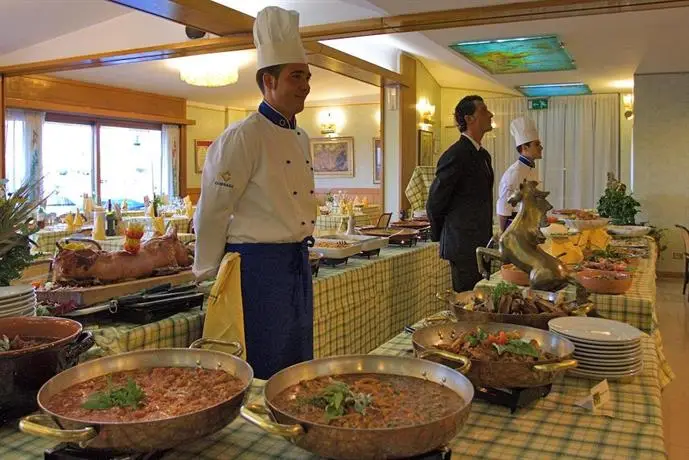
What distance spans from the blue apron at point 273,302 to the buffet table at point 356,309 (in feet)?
0.67

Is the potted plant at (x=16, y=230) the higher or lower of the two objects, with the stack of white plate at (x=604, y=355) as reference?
higher

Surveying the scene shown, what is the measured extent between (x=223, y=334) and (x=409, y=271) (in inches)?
80.8

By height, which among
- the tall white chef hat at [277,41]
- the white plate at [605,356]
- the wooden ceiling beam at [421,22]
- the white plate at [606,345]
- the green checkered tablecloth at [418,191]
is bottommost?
the white plate at [605,356]

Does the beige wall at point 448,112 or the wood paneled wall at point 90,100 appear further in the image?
the beige wall at point 448,112

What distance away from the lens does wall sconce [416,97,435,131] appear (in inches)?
356

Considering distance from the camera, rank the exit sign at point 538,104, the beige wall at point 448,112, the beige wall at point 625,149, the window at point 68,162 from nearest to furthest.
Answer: the window at point 68,162
the beige wall at point 625,149
the exit sign at point 538,104
the beige wall at point 448,112

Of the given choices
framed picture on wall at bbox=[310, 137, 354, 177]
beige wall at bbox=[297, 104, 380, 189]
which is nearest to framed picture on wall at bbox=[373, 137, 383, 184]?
beige wall at bbox=[297, 104, 380, 189]

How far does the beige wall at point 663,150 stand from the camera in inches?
282

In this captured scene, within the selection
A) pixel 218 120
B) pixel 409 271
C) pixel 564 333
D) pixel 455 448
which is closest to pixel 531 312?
pixel 564 333

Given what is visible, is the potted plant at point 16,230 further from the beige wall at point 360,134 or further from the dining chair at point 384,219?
the beige wall at point 360,134

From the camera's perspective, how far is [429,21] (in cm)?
440

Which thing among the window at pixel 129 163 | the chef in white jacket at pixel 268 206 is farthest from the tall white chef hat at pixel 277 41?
the window at pixel 129 163

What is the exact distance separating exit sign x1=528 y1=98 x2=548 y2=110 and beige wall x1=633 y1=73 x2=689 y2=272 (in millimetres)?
2466

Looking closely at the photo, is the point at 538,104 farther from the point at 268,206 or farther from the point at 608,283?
the point at 268,206
